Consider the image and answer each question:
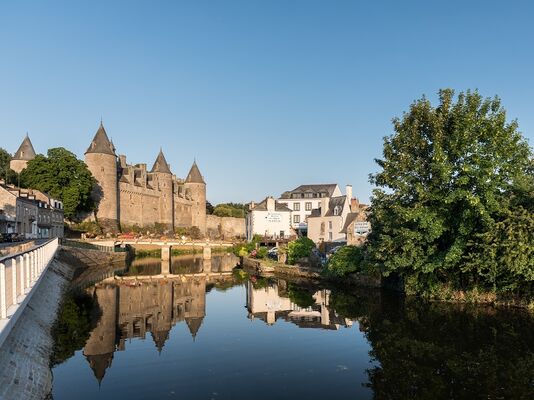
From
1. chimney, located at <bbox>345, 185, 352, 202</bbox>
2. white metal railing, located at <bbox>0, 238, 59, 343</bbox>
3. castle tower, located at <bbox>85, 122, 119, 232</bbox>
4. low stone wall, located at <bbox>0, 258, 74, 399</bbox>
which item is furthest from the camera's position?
castle tower, located at <bbox>85, 122, 119, 232</bbox>

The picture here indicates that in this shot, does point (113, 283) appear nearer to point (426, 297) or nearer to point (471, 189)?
point (426, 297)

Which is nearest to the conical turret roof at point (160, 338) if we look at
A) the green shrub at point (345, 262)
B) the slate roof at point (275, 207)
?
the green shrub at point (345, 262)

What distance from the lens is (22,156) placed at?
209 ft

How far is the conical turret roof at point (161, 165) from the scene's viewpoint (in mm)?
82750

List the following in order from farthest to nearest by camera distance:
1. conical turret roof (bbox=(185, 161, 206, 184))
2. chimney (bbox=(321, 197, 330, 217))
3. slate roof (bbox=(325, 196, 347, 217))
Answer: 1. conical turret roof (bbox=(185, 161, 206, 184))
2. chimney (bbox=(321, 197, 330, 217))
3. slate roof (bbox=(325, 196, 347, 217))

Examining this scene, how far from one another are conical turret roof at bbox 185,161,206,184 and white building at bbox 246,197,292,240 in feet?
69.3

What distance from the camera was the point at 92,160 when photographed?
64.8 metres

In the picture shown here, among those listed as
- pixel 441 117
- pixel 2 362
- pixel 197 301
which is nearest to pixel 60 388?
pixel 2 362

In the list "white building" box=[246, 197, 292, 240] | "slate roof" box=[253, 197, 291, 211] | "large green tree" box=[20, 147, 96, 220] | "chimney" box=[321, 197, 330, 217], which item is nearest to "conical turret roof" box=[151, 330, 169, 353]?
"chimney" box=[321, 197, 330, 217]

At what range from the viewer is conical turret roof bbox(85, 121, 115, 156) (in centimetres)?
6519

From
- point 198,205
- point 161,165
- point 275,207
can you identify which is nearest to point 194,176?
point 198,205

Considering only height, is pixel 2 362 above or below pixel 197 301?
above

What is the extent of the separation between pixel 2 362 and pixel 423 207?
18601 millimetres

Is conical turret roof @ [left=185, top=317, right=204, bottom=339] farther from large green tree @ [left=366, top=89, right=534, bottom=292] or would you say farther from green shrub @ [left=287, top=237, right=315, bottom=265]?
green shrub @ [left=287, top=237, right=315, bottom=265]
